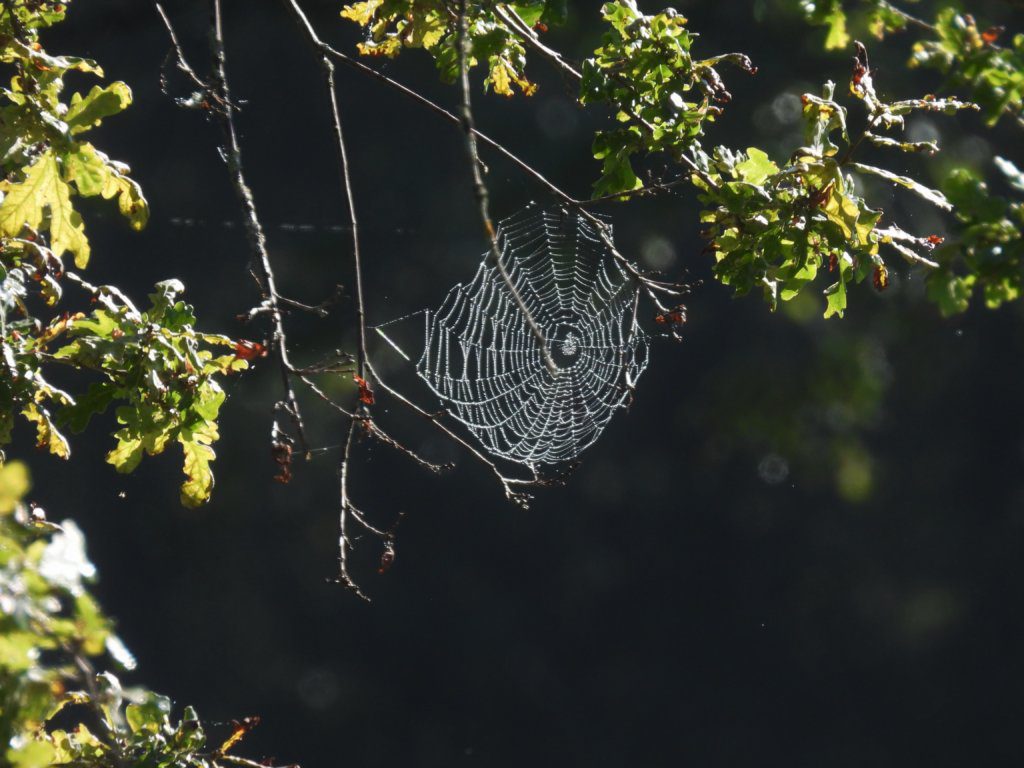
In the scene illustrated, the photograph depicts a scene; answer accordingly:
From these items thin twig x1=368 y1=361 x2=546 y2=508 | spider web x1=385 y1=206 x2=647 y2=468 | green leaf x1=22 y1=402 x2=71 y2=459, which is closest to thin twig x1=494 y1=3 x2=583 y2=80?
thin twig x1=368 y1=361 x2=546 y2=508

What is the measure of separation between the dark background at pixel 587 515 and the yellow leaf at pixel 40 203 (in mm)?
1892

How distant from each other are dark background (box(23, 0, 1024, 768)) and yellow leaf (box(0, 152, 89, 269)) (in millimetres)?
1892

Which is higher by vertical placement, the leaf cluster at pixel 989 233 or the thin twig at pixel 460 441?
the leaf cluster at pixel 989 233

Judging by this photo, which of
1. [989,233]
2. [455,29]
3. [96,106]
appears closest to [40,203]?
[96,106]

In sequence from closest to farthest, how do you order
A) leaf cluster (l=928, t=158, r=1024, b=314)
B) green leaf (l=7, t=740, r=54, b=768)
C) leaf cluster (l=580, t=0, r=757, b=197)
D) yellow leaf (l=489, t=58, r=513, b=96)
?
green leaf (l=7, t=740, r=54, b=768), leaf cluster (l=928, t=158, r=1024, b=314), leaf cluster (l=580, t=0, r=757, b=197), yellow leaf (l=489, t=58, r=513, b=96)

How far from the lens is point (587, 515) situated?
3740 millimetres

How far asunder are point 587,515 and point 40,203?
2353 millimetres

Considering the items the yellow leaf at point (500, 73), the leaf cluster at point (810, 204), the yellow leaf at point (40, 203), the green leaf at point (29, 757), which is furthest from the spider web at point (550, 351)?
→ the green leaf at point (29, 757)

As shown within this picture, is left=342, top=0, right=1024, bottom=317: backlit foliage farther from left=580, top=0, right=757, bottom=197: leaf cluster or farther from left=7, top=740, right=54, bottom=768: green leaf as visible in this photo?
left=7, top=740, right=54, bottom=768: green leaf

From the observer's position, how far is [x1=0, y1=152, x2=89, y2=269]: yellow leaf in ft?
5.64

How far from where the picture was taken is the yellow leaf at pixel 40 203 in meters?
1.72

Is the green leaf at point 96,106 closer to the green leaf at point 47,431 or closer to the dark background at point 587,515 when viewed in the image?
the green leaf at point 47,431

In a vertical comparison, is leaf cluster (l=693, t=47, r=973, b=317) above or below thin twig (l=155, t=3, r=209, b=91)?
above

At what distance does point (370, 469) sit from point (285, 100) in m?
1.35
